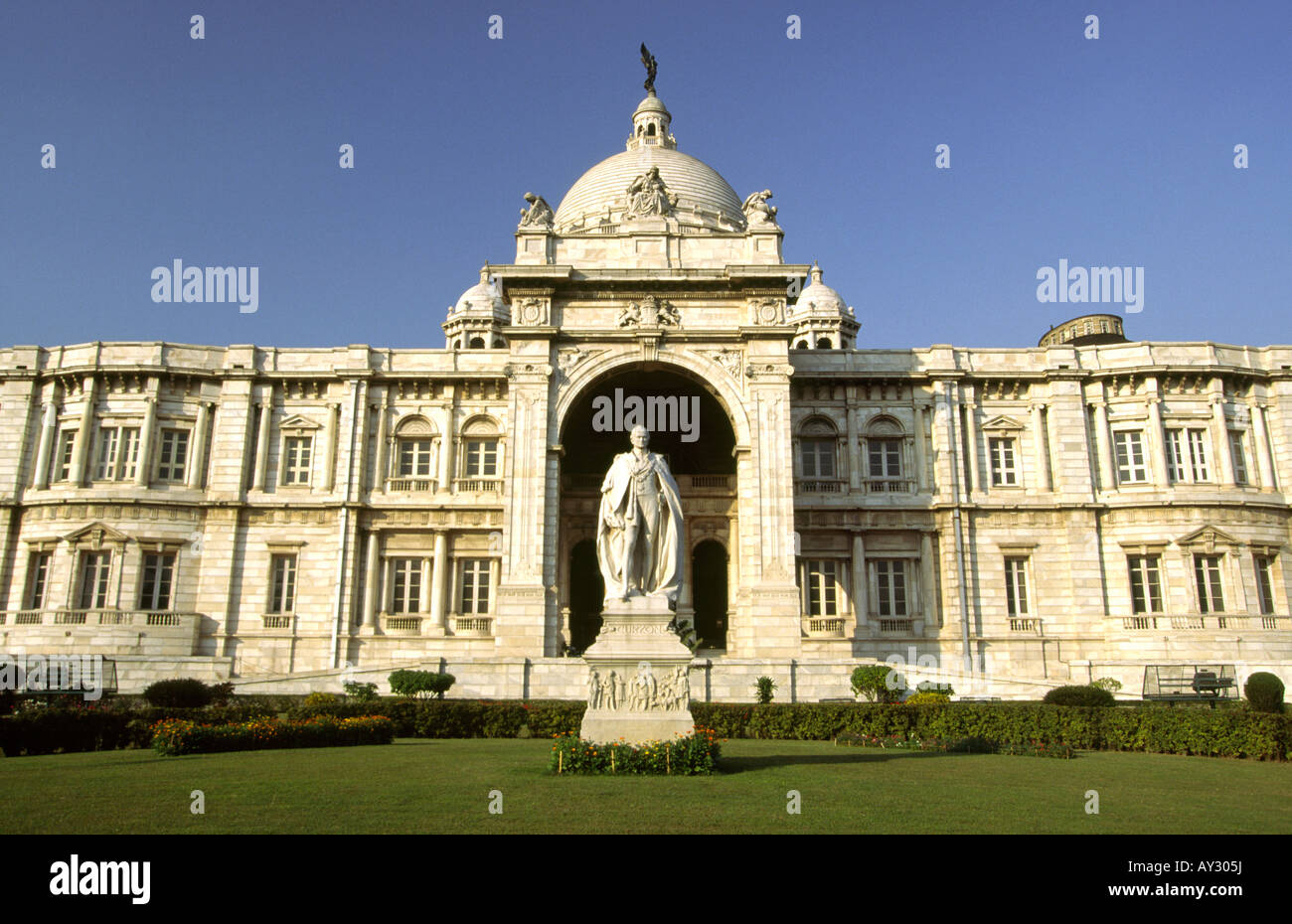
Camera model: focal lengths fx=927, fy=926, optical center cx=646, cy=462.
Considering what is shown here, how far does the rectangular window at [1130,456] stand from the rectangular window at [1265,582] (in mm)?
5030

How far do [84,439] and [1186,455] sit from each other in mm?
43131

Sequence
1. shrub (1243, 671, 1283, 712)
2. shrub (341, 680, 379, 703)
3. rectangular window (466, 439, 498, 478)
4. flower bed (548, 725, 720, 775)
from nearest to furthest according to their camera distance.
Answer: flower bed (548, 725, 720, 775) < shrub (1243, 671, 1283, 712) < shrub (341, 680, 379, 703) < rectangular window (466, 439, 498, 478)

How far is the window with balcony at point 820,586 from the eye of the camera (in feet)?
118

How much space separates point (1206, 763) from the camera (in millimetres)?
16734

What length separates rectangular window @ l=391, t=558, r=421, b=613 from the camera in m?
36.6

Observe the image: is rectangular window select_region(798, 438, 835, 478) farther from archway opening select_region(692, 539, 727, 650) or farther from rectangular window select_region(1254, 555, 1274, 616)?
rectangular window select_region(1254, 555, 1274, 616)

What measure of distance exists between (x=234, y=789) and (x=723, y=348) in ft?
80.9

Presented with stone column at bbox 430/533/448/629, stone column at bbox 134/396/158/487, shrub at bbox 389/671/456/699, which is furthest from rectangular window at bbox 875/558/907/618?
stone column at bbox 134/396/158/487

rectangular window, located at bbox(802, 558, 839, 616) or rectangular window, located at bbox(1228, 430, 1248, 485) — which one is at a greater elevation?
rectangular window, located at bbox(1228, 430, 1248, 485)

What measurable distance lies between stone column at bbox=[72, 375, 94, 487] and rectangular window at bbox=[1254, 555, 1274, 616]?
147ft

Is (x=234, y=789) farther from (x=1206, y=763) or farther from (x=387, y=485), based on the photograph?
(x=387, y=485)

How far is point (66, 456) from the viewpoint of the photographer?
3681cm

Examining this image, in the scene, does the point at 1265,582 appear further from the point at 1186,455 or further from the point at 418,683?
the point at 418,683
